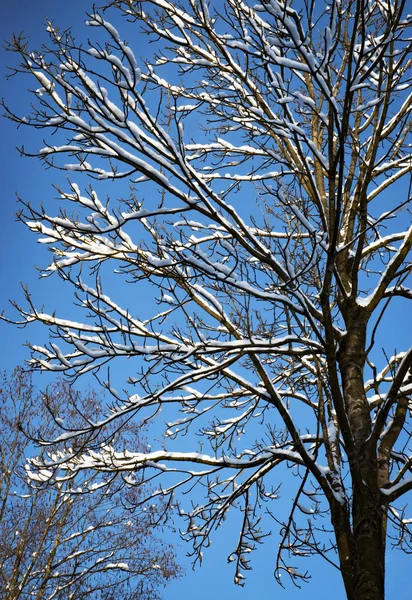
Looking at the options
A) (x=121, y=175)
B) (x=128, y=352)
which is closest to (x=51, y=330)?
(x=128, y=352)

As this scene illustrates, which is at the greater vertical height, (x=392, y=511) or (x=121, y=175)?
(x=121, y=175)

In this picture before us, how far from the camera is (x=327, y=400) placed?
5.14m

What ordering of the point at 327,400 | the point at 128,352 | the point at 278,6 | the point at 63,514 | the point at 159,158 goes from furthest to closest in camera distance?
the point at 63,514 < the point at 327,400 < the point at 128,352 < the point at 159,158 < the point at 278,6

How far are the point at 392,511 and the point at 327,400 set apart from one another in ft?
6.41

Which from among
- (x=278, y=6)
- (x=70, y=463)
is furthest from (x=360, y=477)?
(x=278, y=6)

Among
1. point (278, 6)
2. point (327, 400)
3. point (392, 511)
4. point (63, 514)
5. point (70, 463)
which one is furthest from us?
point (63, 514)

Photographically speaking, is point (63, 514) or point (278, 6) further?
point (63, 514)

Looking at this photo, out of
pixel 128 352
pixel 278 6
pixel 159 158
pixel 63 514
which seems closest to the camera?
Result: pixel 278 6

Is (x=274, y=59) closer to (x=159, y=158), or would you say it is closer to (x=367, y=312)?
(x=159, y=158)

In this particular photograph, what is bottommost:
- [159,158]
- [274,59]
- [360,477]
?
[360,477]

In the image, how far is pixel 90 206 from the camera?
4.27m

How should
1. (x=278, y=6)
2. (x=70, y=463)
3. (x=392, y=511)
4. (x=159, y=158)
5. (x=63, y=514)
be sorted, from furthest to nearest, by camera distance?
1. (x=63, y=514)
2. (x=392, y=511)
3. (x=70, y=463)
4. (x=159, y=158)
5. (x=278, y=6)

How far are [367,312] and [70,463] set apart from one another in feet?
9.21

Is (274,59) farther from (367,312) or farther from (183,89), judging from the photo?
(183,89)
